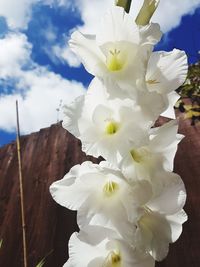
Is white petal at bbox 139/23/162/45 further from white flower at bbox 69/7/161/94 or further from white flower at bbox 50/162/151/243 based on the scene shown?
white flower at bbox 50/162/151/243

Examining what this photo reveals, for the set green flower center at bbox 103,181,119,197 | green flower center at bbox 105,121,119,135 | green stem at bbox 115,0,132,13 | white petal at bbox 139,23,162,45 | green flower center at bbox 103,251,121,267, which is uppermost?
green stem at bbox 115,0,132,13

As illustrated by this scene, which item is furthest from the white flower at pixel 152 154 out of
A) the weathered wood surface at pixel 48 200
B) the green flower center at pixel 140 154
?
the weathered wood surface at pixel 48 200

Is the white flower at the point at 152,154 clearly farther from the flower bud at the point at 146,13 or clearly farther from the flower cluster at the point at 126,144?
the flower bud at the point at 146,13

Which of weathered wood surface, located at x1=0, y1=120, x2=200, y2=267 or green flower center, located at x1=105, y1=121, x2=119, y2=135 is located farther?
weathered wood surface, located at x1=0, y1=120, x2=200, y2=267

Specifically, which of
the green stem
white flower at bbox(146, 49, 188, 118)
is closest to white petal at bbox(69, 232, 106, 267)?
white flower at bbox(146, 49, 188, 118)

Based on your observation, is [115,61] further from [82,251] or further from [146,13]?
[82,251]

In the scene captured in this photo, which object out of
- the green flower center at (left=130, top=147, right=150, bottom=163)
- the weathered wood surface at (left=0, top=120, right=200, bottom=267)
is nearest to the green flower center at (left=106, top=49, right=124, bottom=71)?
the green flower center at (left=130, top=147, right=150, bottom=163)

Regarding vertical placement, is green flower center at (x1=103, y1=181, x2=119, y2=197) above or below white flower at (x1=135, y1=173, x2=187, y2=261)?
above
